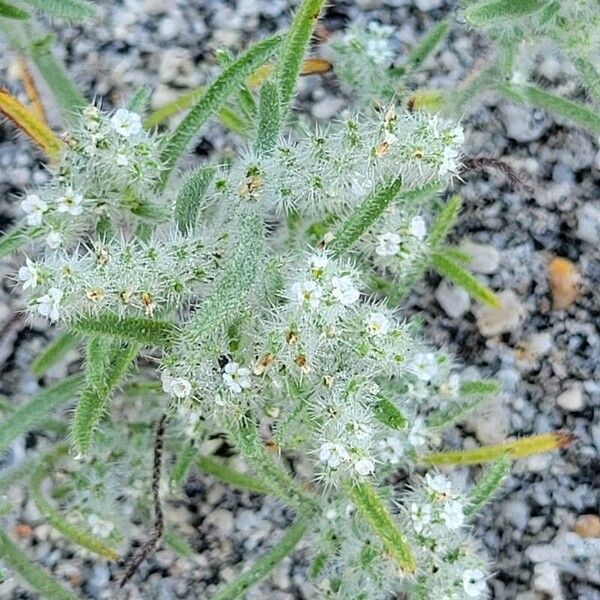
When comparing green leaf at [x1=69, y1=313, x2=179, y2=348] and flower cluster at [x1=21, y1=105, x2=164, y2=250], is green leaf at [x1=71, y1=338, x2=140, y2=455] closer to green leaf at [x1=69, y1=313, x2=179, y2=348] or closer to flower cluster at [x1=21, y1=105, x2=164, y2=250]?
green leaf at [x1=69, y1=313, x2=179, y2=348]

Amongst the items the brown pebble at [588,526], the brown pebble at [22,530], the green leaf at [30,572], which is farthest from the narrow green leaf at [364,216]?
the brown pebble at [22,530]

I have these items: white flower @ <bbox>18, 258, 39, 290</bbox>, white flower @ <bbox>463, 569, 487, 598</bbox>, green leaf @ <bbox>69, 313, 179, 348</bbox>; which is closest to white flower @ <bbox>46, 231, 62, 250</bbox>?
white flower @ <bbox>18, 258, 39, 290</bbox>

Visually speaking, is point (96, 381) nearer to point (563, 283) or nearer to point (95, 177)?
point (95, 177)

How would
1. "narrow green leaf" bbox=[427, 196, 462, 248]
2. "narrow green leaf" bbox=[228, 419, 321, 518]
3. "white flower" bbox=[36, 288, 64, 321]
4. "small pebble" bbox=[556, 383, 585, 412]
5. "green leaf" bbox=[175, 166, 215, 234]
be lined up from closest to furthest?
"white flower" bbox=[36, 288, 64, 321]
"narrow green leaf" bbox=[228, 419, 321, 518]
"green leaf" bbox=[175, 166, 215, 234]
"narrow green leaf" bbox=[427, 196, 462, 248]
"small pebble" bbox=[556, 383, 585, 412]

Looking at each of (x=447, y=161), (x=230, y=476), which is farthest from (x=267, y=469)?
(x=447, y=161)

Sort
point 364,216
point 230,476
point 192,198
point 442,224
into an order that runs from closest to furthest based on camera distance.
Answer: point 364,216 → point 192,198 → point 442,224 → point 230,476

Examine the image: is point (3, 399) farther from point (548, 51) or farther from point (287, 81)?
point (548, 51)
